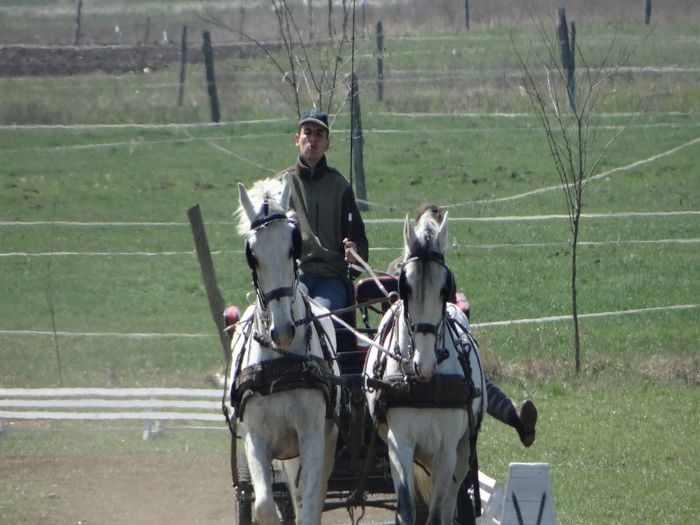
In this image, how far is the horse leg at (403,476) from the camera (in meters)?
6.69

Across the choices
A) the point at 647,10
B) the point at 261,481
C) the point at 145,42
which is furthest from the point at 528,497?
the point at 145,42

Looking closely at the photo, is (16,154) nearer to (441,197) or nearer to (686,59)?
(441,197)

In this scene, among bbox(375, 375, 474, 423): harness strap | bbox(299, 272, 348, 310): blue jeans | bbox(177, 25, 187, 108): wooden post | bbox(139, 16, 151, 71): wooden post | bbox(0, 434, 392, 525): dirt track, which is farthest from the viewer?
bbox(139, 16, 151, 71): wooden post

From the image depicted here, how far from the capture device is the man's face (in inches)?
312

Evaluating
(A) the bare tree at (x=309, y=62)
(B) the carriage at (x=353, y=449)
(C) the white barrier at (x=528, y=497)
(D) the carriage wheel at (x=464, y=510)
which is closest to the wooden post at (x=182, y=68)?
(A) the bare tree at (x=309, y=62)

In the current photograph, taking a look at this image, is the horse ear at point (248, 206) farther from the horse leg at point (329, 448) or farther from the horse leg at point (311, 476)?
the horse leg at point (329, 448)

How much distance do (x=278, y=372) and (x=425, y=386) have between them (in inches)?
30.6

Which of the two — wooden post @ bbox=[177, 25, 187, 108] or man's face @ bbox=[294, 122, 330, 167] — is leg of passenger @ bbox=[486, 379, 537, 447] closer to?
man's face @ bbox=[294, 122, 330, 167]

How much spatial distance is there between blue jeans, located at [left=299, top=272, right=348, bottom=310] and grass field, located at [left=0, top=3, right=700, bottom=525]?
0.83m

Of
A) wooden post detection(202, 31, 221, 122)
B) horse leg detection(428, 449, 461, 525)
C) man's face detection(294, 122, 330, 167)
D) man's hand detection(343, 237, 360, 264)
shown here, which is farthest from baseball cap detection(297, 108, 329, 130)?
wooden post detection(202, 31, 221, 122)

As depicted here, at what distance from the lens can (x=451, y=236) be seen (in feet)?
66.1

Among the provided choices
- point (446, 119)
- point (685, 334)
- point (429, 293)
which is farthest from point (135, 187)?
point (429, 293)

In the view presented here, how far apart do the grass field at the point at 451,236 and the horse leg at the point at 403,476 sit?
140 centimetres

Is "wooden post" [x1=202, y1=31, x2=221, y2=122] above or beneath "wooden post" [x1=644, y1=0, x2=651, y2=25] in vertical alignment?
beneath
